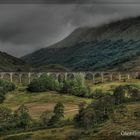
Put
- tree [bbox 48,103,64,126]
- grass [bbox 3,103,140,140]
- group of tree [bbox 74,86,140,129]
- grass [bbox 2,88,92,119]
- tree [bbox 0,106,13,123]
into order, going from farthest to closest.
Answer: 1. grass [bbox 2,88,92,119]
2. tree [bbox 0,106,13,123]
3. tree [bbox 48,103,64,126]
4. group of tree [bbox 74,86,140,129]
5. grass [bbox 3,103,140,140]

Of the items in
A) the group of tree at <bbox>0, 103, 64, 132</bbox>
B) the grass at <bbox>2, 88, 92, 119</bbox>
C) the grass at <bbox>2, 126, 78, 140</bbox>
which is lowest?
the grass at <bbox>2, 126, 78, 140</bbox>

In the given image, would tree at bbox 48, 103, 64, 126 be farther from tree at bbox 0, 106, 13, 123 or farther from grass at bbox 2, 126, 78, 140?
tree at bbox 0, 106, 13, 123

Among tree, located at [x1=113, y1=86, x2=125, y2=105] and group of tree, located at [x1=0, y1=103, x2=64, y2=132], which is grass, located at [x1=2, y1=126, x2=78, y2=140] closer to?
group of tree, located at [x1=0, y1=103, x2=64, y2=132]

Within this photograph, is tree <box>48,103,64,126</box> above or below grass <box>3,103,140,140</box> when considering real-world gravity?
above

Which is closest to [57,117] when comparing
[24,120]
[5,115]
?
[24,120]

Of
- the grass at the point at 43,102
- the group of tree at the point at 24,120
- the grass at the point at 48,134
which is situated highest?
the grass at the point at 43,102

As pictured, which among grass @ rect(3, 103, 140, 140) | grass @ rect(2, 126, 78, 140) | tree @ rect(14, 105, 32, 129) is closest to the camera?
grass @ rect(3, 103, 140, 140)

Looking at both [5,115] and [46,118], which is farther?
[5,115]

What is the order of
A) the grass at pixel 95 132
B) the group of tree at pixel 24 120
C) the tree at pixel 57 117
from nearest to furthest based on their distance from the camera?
the grass at pixel 95 132, the group of tree at pixel 24 120, the tree at pixel 57 117

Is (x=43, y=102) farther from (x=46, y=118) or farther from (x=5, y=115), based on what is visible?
Result: (x=46, y=118)

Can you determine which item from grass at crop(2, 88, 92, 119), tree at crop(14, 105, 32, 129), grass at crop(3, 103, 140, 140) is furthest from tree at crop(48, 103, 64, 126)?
grass at crop(2, 88, 92, 119)

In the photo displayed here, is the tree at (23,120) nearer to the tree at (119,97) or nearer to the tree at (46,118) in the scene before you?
the tree at (46,118)

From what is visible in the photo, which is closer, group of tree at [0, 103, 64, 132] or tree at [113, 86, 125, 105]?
group of tree at [0, 103, 64, 132]

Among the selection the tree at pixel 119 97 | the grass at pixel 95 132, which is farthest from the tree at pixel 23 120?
the tree at pixel 119 97
